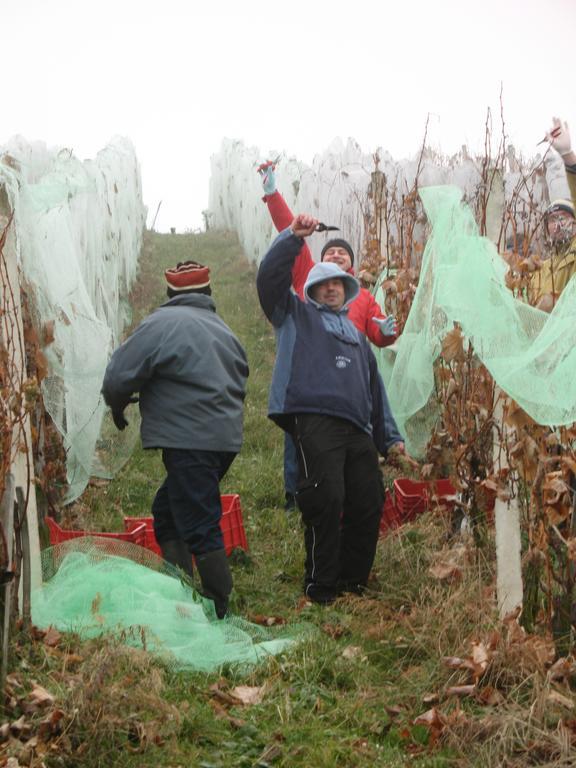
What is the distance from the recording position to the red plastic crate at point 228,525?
566 centimetres

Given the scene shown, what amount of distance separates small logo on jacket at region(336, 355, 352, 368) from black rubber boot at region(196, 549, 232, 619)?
3.53ft

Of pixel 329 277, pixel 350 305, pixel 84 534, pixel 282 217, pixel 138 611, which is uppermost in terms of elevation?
pixel 282 217

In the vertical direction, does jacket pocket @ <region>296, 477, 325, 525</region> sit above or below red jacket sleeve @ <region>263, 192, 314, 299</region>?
below

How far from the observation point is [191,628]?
A: 4371 millimetres

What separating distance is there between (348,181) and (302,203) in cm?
62

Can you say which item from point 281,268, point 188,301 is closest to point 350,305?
point 281,268

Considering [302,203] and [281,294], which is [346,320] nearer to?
[281,294]

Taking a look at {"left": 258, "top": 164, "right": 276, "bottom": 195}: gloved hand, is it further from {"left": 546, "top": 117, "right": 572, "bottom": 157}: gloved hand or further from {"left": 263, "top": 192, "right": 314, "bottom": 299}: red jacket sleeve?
{"left": 546, "top": 117, "right": 572, "bottom": 157}: gloved hand

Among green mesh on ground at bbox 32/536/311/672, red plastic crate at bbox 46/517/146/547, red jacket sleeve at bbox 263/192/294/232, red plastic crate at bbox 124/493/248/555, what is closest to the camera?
green mesh on ground at bbox 32/536/311/672

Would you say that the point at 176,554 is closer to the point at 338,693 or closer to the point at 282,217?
the point at 338,693

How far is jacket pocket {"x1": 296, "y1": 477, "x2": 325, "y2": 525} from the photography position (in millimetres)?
5070

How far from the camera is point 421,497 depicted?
611 cm

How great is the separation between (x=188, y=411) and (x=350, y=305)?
1.75 meters

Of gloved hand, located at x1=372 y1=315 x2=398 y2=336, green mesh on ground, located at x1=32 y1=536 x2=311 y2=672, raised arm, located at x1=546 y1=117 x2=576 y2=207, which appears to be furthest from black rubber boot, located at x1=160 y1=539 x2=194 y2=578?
raised arm, located at x1=546 y1=117 x2=576 y2=207
